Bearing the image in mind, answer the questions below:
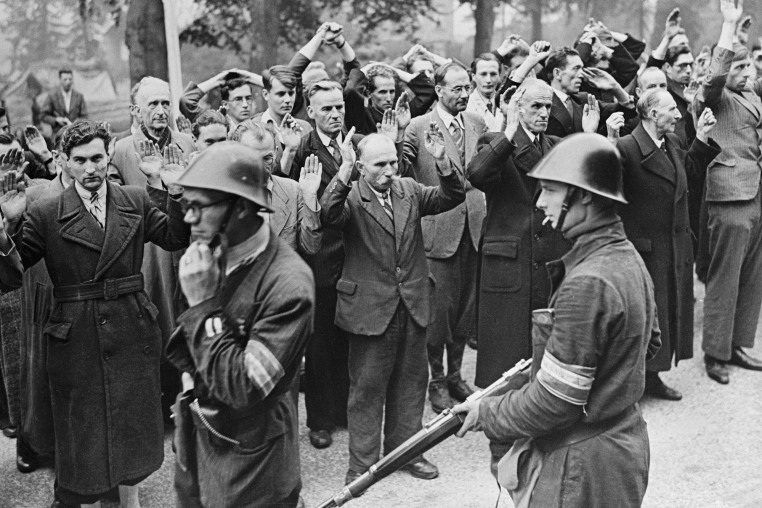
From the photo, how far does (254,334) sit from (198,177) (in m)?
0.56

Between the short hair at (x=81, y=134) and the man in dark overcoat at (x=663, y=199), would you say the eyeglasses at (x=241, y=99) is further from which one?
the man in dark overcoat at (x=663, y=199)

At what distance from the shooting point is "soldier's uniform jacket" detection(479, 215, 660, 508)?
9.96ft

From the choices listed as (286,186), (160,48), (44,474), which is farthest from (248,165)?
(160,48)

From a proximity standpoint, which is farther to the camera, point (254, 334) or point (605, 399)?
point (605, 399)

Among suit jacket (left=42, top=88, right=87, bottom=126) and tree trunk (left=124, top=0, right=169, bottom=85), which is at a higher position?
tree trunk (left=124, top=0, right=169, bottom=85)

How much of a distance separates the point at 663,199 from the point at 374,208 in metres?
2.22

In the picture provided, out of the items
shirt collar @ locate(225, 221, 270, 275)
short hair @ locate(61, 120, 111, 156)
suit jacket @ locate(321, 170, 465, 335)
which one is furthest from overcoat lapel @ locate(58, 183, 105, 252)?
shirt collar @ locate(225, 221, 270, 275)

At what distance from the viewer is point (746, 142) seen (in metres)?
7.12

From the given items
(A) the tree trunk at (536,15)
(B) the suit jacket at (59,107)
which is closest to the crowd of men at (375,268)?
(A) the tree trunk at (536,15)

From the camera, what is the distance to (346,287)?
5.37 metres

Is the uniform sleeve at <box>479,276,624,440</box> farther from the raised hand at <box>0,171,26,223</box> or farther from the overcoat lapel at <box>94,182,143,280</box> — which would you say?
the raised hand at <box>0,171,26,223</box>

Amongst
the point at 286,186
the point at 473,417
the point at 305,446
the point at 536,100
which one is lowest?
the point at 305,446

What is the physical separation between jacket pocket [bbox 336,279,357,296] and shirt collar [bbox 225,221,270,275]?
230 cm

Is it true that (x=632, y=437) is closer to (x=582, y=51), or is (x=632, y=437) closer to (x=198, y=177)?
(x=198, y=177)
